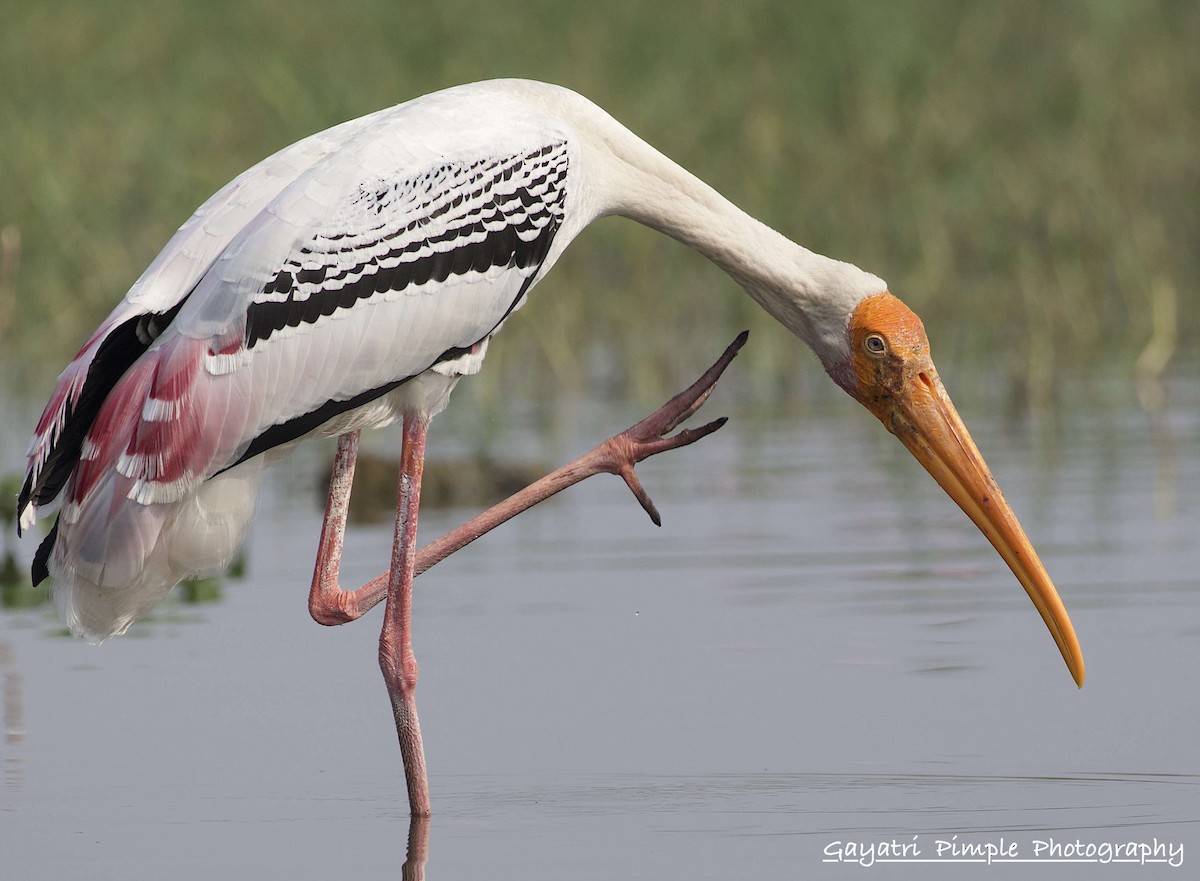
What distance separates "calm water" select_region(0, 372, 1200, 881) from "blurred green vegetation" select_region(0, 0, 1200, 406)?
265cm

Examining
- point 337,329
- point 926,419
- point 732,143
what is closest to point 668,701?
point 926,419

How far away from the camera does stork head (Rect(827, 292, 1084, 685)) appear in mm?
7184

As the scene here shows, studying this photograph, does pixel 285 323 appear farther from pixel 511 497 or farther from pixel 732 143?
pixel 732 143

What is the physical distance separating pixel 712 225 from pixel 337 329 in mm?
1156

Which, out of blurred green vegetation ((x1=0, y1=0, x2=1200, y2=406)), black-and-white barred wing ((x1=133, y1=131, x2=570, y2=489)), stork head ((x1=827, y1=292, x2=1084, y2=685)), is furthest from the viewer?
blurred green vegetation ((x1=0, y1=0, x2=1200, y2=406))

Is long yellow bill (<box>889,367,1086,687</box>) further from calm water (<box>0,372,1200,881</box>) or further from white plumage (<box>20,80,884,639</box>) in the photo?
white plumage (<box>20,80,884,639</box>)

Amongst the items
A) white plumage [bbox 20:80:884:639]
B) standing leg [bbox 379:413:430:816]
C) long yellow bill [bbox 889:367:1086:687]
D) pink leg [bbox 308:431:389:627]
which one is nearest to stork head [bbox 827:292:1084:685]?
long yellow bill [bbox 889:367:1086:687]

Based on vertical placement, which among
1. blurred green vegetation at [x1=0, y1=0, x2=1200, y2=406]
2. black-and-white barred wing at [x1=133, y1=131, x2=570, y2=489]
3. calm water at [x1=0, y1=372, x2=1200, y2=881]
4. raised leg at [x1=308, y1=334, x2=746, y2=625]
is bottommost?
calm water at [x1=0, y1=372, x2=1200, y2=881]

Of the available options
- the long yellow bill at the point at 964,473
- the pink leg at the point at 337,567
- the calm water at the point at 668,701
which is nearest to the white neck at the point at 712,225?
the long yellow bill at the point at 964,473

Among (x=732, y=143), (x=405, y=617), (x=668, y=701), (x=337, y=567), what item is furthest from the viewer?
(x=732, y=143)

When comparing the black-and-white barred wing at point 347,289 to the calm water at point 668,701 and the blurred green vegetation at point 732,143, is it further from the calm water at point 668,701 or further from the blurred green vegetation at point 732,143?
the blurred green vegetation at point 732,143

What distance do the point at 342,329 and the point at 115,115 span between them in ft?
30.1

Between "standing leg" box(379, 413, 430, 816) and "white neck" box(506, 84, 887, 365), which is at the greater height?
"white neck" box(506, 84, 887, 365)

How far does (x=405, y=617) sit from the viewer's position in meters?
7.28
